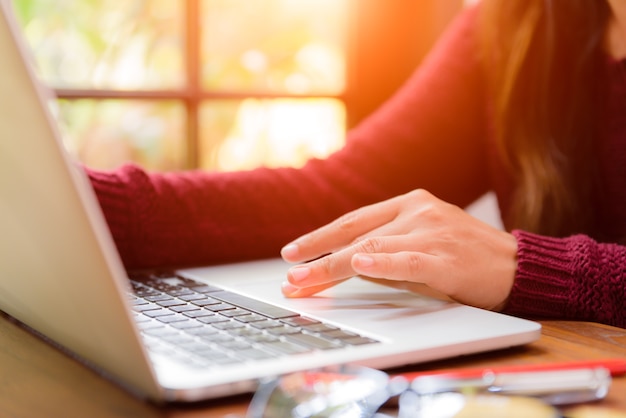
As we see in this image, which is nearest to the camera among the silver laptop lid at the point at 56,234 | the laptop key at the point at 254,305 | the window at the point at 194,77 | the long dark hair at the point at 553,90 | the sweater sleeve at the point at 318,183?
the silver laptop lid at the point at 56,234

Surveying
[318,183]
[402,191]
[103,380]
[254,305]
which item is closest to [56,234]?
[103,380]

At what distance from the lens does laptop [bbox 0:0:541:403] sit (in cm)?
37

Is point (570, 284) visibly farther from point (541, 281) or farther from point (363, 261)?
point (363, 261)

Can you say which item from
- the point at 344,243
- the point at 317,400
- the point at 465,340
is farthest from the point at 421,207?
the point at 317,400

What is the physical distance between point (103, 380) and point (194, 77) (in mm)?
1043

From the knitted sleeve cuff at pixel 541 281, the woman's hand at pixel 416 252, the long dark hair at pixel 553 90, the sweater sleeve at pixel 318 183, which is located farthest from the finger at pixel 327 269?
the long dark hair at pixel 553 90

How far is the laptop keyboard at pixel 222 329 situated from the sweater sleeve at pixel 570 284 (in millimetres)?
232

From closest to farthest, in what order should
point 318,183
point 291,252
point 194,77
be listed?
point 291,252
point 318,183
point 194,77

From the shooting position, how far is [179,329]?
1.72ft

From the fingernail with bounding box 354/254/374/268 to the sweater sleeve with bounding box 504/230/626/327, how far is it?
0.49ft

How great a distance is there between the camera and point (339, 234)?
748mm

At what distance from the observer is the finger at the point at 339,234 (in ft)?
2.43

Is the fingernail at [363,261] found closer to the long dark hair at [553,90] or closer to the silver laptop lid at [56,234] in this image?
the silver laptop lid at [56,234]

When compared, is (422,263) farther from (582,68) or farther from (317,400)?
(582,68)
